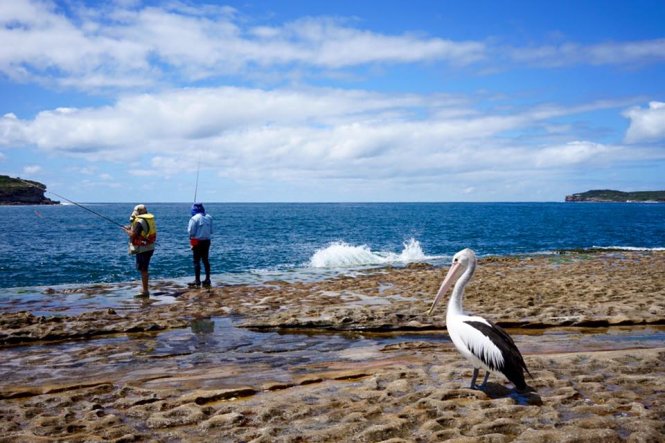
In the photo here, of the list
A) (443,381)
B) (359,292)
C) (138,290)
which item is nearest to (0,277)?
(138,290)

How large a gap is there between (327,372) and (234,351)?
2.62m

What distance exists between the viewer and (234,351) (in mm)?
10070

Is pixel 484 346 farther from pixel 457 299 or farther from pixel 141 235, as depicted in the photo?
pixel 141 235

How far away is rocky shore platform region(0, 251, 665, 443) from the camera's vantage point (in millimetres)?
5895

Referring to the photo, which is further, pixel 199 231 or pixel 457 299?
pixel 199 231

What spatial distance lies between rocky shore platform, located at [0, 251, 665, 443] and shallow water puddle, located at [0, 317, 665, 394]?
44mm

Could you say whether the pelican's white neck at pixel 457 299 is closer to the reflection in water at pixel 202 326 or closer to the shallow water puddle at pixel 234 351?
the shallow water puddle at pixel 234 351

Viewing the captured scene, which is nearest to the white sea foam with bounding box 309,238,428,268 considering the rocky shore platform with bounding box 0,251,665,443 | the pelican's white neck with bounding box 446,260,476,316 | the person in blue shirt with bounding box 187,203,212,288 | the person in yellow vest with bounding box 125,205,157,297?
the person in blue shirt with bounding box 187,203,212,288

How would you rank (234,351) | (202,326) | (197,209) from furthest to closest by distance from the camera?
(197,209)
(202,326)
(234,351)

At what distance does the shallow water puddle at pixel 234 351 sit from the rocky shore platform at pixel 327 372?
1.7 inches

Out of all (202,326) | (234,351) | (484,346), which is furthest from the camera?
(202,326)

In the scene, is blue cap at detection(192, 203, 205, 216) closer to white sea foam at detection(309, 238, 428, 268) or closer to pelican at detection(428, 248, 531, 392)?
pelican at detection(428, 248, 531, 392)

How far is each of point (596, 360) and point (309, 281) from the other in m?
14.6

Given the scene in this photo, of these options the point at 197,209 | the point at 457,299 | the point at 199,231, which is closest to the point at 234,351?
the point at 457,299
